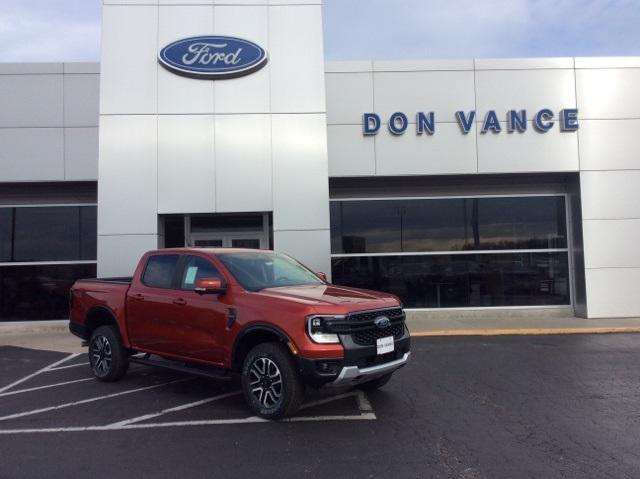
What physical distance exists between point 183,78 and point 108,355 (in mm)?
7308

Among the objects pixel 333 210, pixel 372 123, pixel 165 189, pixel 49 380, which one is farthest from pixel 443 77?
Result: pixel 49 380

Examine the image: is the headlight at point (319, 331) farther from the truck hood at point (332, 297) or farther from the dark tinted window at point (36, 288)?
the dark tinted window at point (36, 288)

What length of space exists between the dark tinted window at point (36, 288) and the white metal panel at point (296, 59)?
673cm

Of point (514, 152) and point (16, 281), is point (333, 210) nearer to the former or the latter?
point (514, 152)

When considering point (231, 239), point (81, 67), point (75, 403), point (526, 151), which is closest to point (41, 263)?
point (231, 239)

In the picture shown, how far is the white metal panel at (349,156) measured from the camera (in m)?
13.7

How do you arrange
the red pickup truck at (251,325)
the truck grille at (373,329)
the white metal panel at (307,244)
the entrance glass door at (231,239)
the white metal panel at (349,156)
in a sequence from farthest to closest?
the entrance glass door at (231,239) → the white metal panel at (349,156) → the white metal panel at (307,244) → the truck grille at (373,329) → the red pickup truck at (251,325)

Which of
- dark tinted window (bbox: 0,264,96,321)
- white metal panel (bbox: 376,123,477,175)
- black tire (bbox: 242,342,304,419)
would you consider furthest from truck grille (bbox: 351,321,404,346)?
dark tinted window (bbox: 0,264,96,321)

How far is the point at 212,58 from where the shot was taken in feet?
41.2

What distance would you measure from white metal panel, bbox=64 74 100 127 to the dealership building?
0.12 ft

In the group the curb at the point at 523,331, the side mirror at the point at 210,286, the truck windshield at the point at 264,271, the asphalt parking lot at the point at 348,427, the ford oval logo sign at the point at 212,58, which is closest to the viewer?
the asphalt parking lot at the point at 348,427

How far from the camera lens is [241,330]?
589 centimetres

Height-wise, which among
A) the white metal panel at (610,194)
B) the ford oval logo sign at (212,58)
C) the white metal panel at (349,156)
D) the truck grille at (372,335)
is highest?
the ford oval logo sign at (212,58)

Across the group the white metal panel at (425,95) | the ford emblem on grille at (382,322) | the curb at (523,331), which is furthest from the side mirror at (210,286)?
the white metal panel at (425,95)
